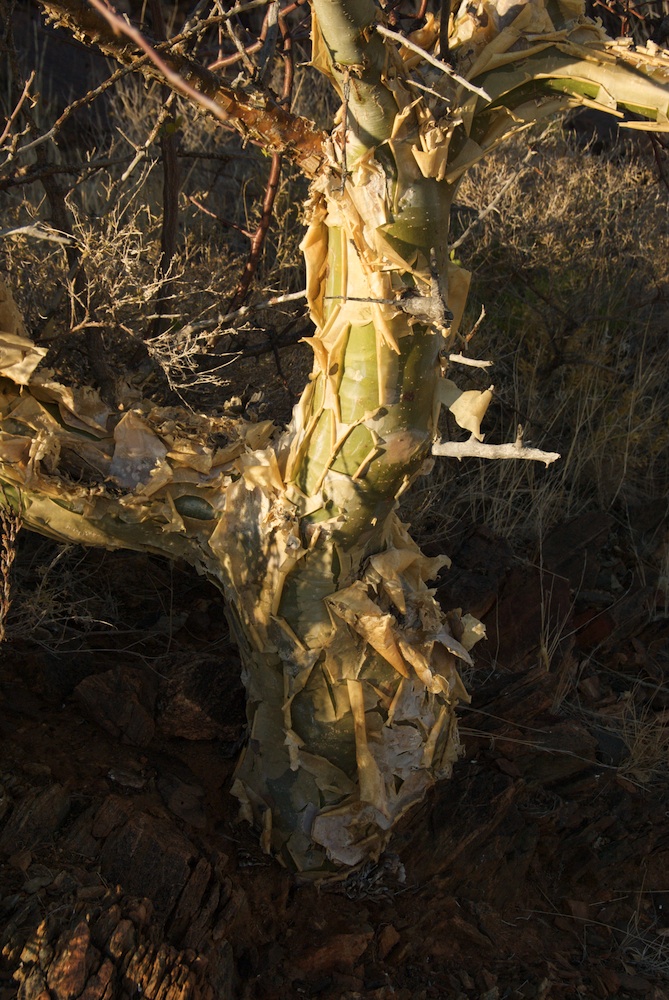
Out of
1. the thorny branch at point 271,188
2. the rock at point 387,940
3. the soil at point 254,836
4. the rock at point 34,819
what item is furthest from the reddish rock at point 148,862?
the thorny branch at point 271,188

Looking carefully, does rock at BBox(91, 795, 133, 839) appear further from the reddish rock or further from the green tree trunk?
the green tree trunk

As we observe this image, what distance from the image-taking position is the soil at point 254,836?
183 cm

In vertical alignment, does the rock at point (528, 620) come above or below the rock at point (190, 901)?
above

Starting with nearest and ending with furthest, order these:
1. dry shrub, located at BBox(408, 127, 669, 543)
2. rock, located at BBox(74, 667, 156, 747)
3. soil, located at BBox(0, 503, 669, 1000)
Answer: soil, located at BBox(0, 503, 669, 1000), rock, located at BBox(74, 667, 156, 747), dry shrub, located at BBox(408, 127, 669, 543)

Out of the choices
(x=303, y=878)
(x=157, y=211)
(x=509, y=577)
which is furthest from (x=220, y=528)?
(x=157, y=211)

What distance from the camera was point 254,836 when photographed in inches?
88.0

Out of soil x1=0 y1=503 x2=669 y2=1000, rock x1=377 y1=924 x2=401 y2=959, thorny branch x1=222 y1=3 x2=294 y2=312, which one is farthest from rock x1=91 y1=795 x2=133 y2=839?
thorny branch x1=222 y1=3 x2=294 y2=312

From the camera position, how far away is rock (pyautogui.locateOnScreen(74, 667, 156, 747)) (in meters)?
2.33

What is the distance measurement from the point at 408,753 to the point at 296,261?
2.42 metres

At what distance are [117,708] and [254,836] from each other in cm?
50

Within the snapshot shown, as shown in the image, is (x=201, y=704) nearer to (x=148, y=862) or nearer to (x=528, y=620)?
(x=148, y=862)

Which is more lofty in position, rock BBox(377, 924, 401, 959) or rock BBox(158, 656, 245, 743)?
rock BBox(158, 656, 245, 743)

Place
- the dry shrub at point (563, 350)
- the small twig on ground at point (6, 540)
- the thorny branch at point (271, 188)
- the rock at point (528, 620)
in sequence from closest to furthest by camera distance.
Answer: the small twig on ground at point (6, 540) < the thorny branch at point (271, 188) < the rock at point (528, 620) < the dry shrub at point (563, 350)

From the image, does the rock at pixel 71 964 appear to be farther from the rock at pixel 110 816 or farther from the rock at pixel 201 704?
the rock at pixel 201 704
